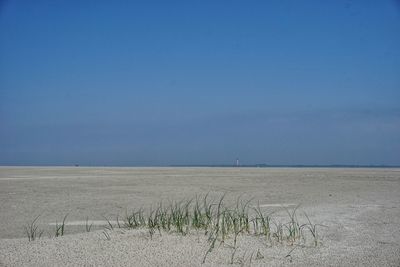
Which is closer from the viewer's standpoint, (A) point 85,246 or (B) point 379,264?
(B) point 379,264

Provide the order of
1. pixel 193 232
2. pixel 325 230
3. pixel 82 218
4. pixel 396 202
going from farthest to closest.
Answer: pixel 396 202 < pixel 82 218 < pixel 325 230 < pixel 193 232

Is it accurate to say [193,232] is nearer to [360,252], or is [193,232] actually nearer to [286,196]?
[360,252]

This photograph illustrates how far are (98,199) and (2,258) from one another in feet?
18.7

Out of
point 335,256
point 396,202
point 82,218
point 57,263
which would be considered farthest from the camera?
point 396,202

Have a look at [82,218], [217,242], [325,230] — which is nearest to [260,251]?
[217,242]

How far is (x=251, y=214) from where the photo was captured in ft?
23.3

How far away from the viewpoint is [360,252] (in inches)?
170

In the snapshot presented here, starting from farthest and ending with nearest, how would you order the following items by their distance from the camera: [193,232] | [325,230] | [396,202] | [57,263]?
[396,202] < [325,230] < [193,232] < [57,263]

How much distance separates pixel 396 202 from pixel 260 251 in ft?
17.5

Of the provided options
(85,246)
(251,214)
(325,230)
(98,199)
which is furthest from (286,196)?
(85,246)

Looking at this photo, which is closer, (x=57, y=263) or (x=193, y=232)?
(x=57, y=263)

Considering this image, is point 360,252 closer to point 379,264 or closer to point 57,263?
point 379,264

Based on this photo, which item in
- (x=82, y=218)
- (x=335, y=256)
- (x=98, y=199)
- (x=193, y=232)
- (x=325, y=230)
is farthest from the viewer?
(x=98, y=199)

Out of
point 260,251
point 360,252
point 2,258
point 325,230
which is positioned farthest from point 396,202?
point 2,258
